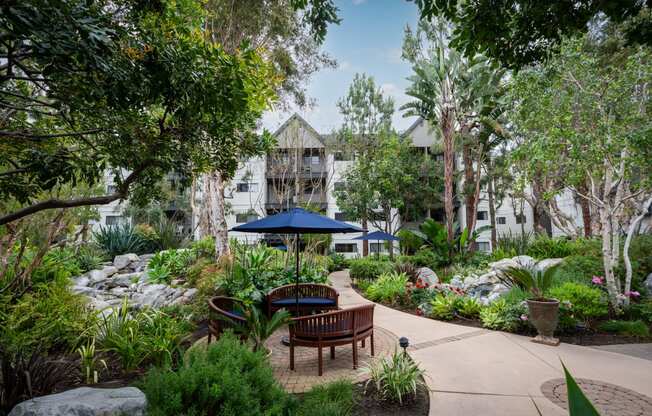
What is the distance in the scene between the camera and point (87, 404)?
2453 millimetres

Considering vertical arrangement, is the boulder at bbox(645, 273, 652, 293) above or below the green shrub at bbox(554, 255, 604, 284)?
below

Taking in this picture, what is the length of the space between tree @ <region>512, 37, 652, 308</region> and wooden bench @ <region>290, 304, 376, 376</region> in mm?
5681

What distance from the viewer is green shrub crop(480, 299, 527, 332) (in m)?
6.30

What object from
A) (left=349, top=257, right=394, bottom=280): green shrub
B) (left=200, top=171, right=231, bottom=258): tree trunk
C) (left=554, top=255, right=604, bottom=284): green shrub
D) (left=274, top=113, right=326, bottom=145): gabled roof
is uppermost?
(left=274, top=113, right=326, bottom=145): gabled roof

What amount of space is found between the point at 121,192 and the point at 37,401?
1911 millimetres

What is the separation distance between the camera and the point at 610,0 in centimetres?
258

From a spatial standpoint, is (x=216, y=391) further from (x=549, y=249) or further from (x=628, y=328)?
(x=549, y=249)

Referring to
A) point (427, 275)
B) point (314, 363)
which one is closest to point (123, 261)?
point (314, 363)

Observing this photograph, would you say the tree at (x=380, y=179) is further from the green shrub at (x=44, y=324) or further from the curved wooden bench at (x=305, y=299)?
the green shrub at (x=44, y=324)

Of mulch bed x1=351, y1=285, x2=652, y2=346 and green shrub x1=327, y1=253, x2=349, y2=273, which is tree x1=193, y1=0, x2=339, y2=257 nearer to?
mulch bed x1=351, y1=285, x2=652, y2=346

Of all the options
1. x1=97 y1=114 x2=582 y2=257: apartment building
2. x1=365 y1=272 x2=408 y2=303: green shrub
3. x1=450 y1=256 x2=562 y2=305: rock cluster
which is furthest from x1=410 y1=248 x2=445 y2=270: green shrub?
x1=97 y1=114 x2=582 y2=257: apartment building

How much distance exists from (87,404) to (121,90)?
2.48 meters

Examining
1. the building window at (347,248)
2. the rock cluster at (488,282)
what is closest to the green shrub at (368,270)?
A: the rock cluster at (488,282)

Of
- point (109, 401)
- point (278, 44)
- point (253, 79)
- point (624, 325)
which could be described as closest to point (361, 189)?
point (278, 44)
